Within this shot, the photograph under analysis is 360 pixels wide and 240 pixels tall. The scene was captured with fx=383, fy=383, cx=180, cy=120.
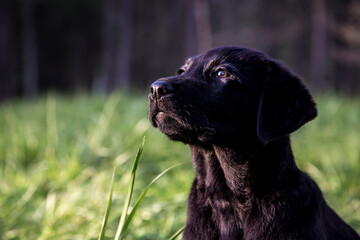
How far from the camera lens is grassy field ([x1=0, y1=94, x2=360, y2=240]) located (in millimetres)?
3520

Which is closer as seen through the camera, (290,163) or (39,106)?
(290,163)

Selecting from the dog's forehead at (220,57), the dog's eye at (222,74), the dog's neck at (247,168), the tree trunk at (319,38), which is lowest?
the tree trunk at (319,38)

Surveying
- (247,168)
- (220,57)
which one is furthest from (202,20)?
(247,168)

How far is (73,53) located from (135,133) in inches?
974

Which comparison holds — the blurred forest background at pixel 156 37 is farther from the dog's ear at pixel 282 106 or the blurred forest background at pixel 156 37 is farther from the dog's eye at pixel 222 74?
the dog's ear at pixel 282 106

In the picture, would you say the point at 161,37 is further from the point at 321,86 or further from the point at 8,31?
the point at 8,31

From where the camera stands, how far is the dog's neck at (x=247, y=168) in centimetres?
225

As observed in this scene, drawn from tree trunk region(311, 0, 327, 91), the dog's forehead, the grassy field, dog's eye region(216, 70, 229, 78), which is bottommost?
tree trunk region(311, 0, 327, 91)

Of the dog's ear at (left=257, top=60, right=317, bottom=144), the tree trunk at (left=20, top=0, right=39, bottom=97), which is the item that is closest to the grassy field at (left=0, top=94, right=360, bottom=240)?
the dog's ear at (left=257, top=60, right=317, bottom=144)

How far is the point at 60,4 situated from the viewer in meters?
24.8

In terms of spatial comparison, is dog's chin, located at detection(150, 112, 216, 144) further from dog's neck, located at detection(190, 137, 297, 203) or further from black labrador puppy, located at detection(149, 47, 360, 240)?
dog's neck, located at detection(190, 137, 297, 203)

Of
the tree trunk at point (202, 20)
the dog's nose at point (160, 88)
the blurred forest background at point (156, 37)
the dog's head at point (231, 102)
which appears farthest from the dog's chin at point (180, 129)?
the tree trunk at point (202, 20)

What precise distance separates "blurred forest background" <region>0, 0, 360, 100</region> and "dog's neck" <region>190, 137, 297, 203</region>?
14.0 m

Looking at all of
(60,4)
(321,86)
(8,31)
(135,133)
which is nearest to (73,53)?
(60,4)
